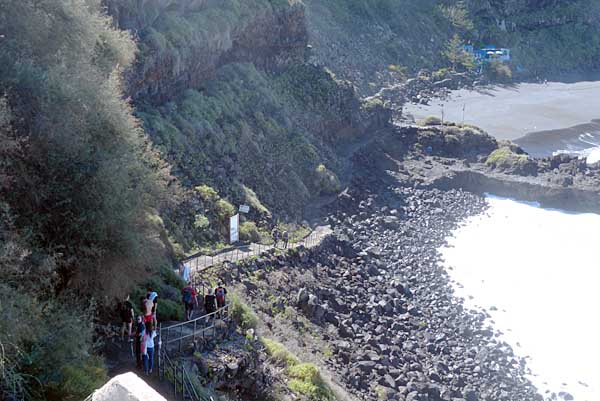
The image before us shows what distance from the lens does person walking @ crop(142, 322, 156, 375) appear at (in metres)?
13.6

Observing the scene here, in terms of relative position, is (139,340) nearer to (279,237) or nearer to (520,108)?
(279,237)

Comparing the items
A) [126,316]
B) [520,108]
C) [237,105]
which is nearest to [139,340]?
[126,316]

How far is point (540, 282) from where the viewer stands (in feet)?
110

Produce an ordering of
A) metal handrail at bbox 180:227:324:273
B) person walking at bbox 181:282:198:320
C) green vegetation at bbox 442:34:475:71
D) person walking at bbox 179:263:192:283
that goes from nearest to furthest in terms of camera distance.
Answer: person walking at bbox 181:282:198:320 < person walking at bbox 179:263:192:283 < metal handrail at bbox 180:227:324:273 < green vegetation at bbox 442:34:475:71

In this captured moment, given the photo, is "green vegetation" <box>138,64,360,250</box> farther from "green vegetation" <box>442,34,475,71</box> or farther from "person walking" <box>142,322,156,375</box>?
"green vegetation" <box>442,34,475,71</box>

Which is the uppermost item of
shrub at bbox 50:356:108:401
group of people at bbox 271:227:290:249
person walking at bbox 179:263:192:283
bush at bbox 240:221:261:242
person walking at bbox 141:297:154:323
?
shrub at bbox 50:356:108:401

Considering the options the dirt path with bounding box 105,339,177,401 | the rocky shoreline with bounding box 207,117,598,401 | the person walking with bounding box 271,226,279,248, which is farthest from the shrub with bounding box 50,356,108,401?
the person walking with bounding box 271,226,279,248

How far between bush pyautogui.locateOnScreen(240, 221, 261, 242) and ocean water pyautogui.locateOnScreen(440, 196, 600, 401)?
9.83 metres

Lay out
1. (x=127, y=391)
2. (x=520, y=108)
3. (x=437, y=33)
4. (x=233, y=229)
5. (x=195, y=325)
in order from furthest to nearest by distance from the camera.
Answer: (x=437, y=33) < (x=520, y=108) < (x=233, y=229) < (x=195, y=325) < (x=127, y=391)

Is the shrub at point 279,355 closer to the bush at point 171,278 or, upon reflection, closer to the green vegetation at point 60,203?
the bush at point 171,278

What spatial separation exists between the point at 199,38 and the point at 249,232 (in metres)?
12.4

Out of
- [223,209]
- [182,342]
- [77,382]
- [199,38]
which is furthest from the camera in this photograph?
[199,38]

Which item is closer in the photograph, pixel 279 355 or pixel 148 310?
pixel 148 310

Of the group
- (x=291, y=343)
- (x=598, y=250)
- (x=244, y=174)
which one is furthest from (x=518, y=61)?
(x=291, y=343)
